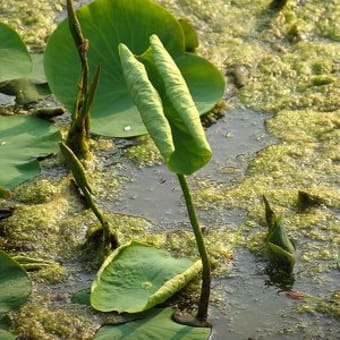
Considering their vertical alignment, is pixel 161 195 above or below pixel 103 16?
below

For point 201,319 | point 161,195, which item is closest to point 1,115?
point 161,195

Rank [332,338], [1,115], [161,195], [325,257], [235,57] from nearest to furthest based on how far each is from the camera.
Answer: [332,338], [325,257], [161,195], [1,115], [235,57]

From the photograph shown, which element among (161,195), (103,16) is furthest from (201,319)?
(103,16)

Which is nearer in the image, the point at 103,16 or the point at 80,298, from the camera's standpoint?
the point at 80,298

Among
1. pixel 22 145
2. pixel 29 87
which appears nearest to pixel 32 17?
pixel 29 87

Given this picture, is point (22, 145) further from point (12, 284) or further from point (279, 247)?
point (279, 247)

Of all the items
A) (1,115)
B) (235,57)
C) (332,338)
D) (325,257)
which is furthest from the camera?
(235,57)

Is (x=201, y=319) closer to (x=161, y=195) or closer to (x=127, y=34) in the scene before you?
(x=161, y=195)

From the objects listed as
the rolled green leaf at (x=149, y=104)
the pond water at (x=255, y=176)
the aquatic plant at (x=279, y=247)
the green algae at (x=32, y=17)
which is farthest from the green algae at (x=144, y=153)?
the rolled green leaf at (x=149, y=104)
